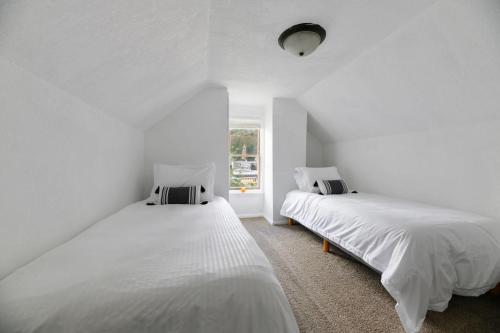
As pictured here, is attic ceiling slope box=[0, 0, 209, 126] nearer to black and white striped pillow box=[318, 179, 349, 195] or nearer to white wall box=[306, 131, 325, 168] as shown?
black and white striped pillow box=[318, 179, 349, 195]

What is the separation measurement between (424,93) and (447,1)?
846 mm

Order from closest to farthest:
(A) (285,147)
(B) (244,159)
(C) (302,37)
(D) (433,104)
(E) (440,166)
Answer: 1. (C) (302,37)
2. (D) (433,104)
3. (E) (440,166)
4. (A) (285,147)
5. (B) (244,159)

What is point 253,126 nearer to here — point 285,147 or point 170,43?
point 285,147

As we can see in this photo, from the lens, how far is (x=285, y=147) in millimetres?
3721

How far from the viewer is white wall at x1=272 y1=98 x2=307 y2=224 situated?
3686mm

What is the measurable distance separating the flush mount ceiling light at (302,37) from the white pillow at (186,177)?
5.45ft

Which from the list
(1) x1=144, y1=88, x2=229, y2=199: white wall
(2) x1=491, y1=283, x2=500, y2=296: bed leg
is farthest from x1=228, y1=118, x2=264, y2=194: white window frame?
(2) x1=491, y1=283, x2=500, y2=296: bed leg

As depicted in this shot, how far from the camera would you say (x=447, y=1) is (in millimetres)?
1440

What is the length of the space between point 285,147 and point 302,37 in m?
2.10

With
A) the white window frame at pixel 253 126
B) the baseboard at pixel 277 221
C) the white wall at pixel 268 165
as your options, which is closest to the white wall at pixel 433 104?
the white wall at pixel 268 165

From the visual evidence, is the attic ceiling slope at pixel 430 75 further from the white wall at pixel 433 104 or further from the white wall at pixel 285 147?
the white wall at pixel 285 147

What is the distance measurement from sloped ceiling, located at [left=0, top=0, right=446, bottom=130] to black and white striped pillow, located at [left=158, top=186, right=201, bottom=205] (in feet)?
2.98

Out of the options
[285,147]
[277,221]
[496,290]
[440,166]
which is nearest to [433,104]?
[440,166]

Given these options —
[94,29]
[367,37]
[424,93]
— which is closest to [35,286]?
[94,29]
